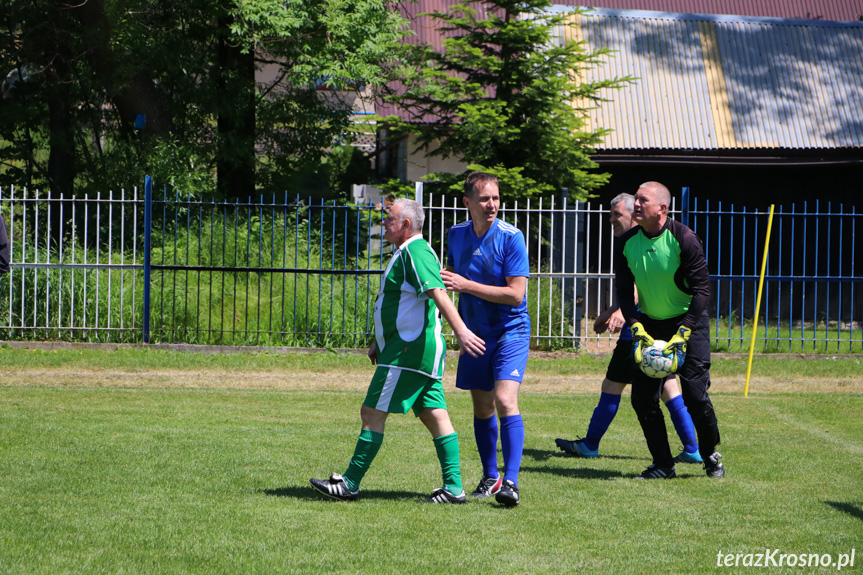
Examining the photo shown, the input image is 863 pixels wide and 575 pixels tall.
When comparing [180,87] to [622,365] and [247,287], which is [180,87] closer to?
[247,287]

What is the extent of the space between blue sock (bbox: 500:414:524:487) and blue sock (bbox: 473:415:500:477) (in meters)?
0.24

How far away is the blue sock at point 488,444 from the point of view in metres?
5.71

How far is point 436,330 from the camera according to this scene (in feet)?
17.6

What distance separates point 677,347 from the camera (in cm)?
595

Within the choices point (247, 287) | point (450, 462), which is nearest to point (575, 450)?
point (450, 462)

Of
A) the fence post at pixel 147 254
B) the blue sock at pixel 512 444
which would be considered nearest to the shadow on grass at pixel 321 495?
the blue sock at pixel 512 444

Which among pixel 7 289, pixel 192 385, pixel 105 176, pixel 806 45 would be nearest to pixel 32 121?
pixel 105 176

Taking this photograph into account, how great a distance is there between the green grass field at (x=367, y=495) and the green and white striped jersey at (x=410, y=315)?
0.80m

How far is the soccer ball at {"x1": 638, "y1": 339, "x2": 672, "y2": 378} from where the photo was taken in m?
5.93

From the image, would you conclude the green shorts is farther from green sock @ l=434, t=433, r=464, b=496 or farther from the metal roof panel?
the metal roof panel

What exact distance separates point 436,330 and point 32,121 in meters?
15.7

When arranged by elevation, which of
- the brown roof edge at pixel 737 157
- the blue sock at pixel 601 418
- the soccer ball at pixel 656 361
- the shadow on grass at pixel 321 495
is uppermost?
the brown roof edge at pixel 737 157

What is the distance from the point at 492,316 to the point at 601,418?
189 cm

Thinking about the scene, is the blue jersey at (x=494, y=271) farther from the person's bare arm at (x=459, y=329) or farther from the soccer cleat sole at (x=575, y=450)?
the soccer cleat sole at (x=575, y=450)
